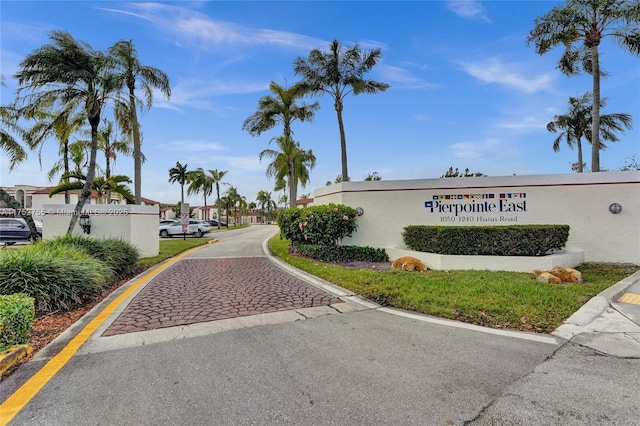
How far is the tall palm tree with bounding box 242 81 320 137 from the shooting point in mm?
18234

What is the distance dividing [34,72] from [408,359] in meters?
11.6

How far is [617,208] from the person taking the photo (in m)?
9.47

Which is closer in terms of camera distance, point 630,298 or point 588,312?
point 588,312

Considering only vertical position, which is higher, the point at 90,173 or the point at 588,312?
the point at 90,173

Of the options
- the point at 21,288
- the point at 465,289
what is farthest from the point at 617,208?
the point at 21,288

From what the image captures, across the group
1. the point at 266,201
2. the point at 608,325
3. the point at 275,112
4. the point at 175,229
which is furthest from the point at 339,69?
the point at 266,201

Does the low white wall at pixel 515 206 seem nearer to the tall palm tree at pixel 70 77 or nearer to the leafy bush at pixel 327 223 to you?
the leafy bush at pixel 327 223

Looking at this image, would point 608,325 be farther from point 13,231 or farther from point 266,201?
point 266,201

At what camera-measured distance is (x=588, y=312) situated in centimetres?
476

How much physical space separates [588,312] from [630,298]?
6.16ft

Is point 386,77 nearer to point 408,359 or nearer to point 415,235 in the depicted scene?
point 415,235

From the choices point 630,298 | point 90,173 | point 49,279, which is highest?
point 90,173

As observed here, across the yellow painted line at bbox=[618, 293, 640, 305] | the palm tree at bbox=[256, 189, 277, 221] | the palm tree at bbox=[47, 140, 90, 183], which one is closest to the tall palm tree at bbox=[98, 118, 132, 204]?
the palm tree at bbox=[47, 140, 90, 183]

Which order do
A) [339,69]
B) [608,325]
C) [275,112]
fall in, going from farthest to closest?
[275,112]
[339,69]
[608,325]
